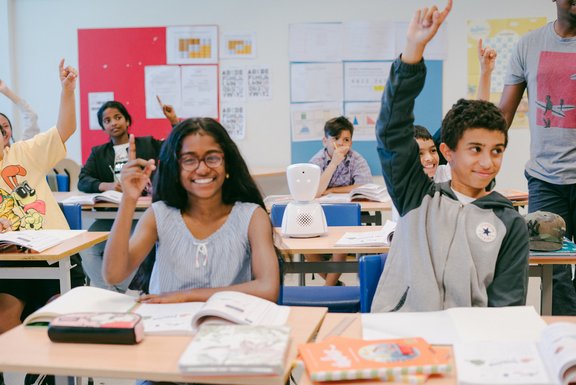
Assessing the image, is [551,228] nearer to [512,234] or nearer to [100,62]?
[512,234]

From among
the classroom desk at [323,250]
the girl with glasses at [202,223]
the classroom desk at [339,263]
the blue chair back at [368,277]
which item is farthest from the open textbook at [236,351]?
the classroom desk at [323,250]

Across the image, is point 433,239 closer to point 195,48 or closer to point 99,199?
point 99,199

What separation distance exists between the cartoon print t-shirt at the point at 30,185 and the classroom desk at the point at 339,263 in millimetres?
1033

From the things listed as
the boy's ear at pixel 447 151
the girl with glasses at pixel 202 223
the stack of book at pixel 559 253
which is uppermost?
the boy's ear at pixel 447 151

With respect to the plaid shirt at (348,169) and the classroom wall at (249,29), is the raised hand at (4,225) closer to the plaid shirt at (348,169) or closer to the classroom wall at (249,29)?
the plaid shirt at (348,169)

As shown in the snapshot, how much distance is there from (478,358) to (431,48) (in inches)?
192

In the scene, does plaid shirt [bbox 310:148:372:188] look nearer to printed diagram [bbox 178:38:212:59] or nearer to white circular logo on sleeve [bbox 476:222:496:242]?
printed diagram [bbox 178:38:212:59]

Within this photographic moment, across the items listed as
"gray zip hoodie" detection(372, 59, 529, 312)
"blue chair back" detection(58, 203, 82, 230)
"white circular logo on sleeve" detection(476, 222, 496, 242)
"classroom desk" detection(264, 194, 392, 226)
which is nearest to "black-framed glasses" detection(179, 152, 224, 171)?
Result: "gray zip hoodie" detection(372, 59, 529, 312)

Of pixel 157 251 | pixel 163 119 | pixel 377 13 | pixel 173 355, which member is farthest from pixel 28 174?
pixel 377 13

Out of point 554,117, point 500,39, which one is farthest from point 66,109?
point 500,39

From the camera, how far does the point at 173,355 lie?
4.15ft

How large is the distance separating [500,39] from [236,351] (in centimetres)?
514

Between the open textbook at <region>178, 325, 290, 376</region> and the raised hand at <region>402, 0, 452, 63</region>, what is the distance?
0.74 meters

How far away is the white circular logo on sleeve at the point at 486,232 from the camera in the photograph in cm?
171
